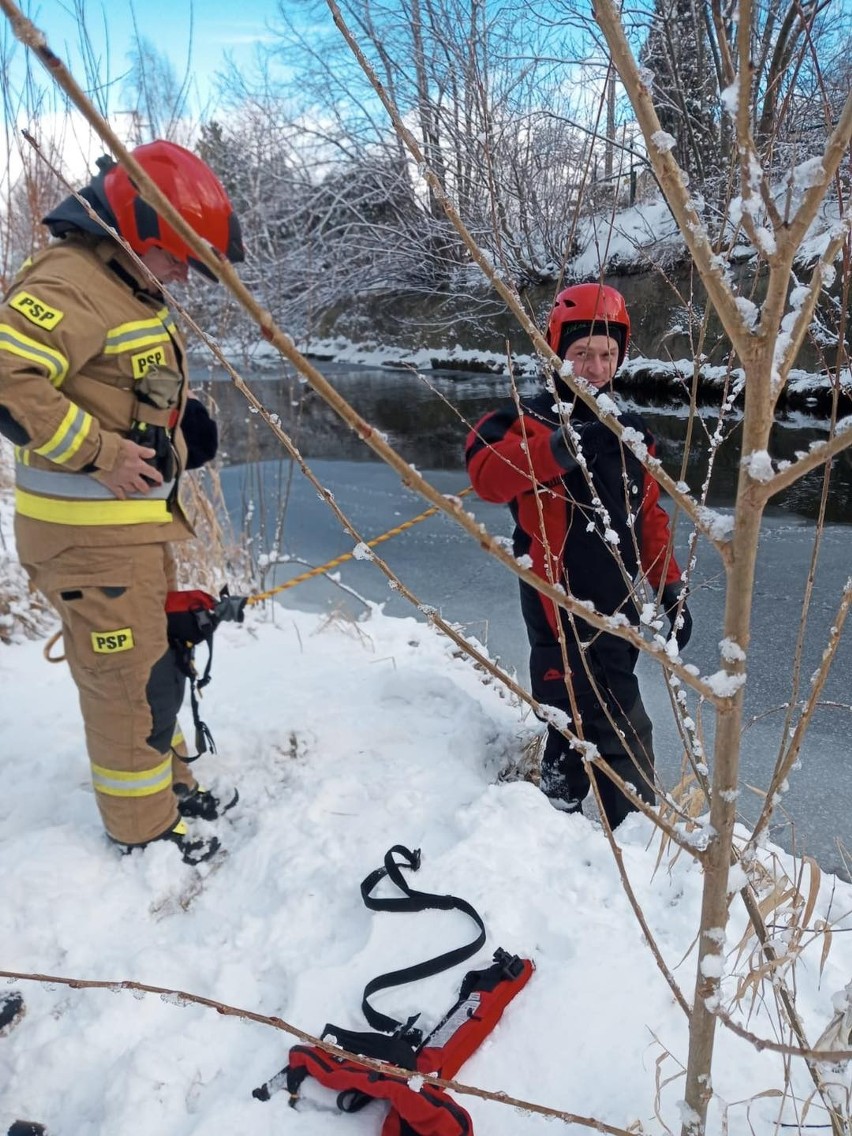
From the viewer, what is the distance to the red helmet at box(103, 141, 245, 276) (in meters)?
1.71

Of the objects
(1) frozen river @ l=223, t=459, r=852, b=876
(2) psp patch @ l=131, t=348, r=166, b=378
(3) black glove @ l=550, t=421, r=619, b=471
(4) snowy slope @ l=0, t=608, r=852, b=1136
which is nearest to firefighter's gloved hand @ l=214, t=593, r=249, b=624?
(4) snowy slope @ l=0, t=608, r=852, b=1136

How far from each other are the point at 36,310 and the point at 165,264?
0.37 metres

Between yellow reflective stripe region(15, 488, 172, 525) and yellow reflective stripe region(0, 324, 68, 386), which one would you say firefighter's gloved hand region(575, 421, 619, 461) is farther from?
yellow reflective stripe region(0, 324, 68, 386)

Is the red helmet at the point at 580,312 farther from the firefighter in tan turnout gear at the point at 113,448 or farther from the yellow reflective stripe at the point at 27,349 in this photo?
the yellow reflective stripe at the point at 27,349

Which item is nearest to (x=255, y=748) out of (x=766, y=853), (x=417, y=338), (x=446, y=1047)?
(x=446, y=1047)

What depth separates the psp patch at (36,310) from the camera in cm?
163

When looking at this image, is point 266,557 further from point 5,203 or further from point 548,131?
point 548,131

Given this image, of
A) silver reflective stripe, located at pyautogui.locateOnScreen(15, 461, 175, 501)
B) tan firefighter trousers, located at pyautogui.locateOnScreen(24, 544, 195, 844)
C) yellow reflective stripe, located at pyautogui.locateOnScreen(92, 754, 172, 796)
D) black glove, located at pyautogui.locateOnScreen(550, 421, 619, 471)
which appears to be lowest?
yellow reflective stripe, located at pyautogui.locateOnScreen(92, 754, 172, 796)

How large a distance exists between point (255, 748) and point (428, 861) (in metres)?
0.91

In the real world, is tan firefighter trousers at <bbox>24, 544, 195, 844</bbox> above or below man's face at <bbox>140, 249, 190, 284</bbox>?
below

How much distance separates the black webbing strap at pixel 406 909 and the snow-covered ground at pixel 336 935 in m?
0.02

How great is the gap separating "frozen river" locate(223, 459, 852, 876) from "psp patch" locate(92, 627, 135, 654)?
4.83 feet

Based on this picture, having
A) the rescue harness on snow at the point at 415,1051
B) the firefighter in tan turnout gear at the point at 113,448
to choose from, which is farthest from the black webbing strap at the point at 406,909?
the firefighter in tan turnout gear at the point at 113,448

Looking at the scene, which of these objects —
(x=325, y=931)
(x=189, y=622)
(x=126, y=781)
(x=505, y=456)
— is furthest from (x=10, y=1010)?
(x=505, y=456)
